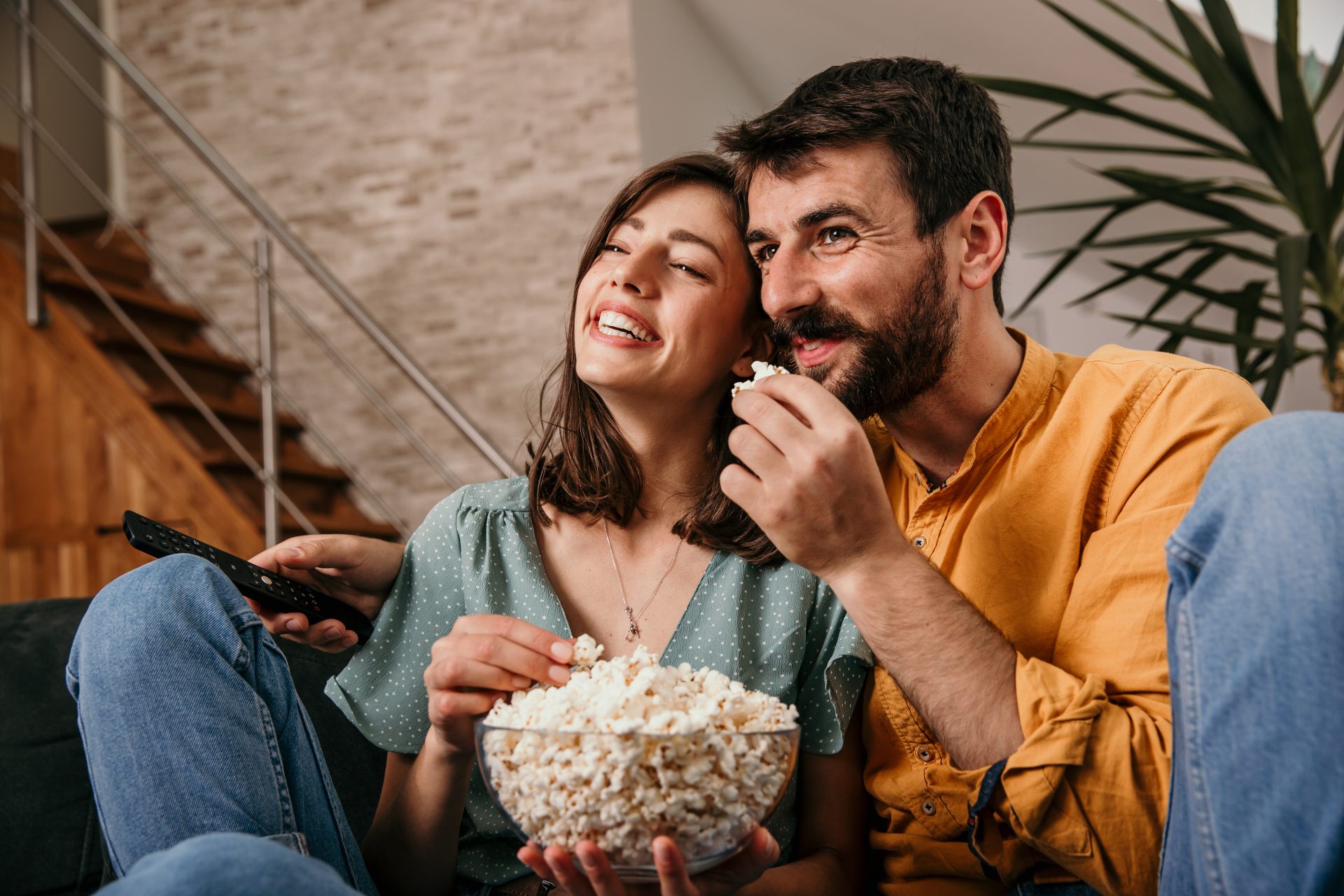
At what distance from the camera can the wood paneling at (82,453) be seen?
12.3ft

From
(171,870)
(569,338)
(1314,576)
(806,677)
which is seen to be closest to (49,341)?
(569,338)

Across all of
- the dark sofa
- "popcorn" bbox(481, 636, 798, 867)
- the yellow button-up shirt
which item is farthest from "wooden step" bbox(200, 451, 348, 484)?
"popcorn" bbox(481, 636, 798, 867)

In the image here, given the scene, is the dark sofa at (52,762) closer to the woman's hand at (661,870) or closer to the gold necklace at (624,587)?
the gold necklace at (624,587)

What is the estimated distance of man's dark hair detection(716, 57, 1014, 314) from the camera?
1.45 meters

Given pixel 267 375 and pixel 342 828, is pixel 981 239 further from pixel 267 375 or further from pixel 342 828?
pixel 267 375

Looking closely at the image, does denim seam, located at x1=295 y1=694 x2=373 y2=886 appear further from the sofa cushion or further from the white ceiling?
the white ceiling

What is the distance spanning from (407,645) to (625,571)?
0.31 meters

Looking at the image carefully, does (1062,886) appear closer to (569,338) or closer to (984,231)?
(984,231)

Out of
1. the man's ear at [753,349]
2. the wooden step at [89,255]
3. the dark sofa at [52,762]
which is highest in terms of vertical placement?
the wooden step at [89,255]

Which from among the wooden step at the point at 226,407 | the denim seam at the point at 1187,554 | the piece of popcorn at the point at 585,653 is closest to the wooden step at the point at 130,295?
the wooden step at the point at 226,407

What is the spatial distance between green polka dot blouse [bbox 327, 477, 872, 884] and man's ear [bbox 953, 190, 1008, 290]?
1.52ft

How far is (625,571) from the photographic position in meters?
1.56

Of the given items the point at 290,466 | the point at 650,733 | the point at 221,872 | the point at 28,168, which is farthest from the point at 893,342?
the point at 290,466

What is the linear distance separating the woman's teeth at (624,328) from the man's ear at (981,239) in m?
0.43
